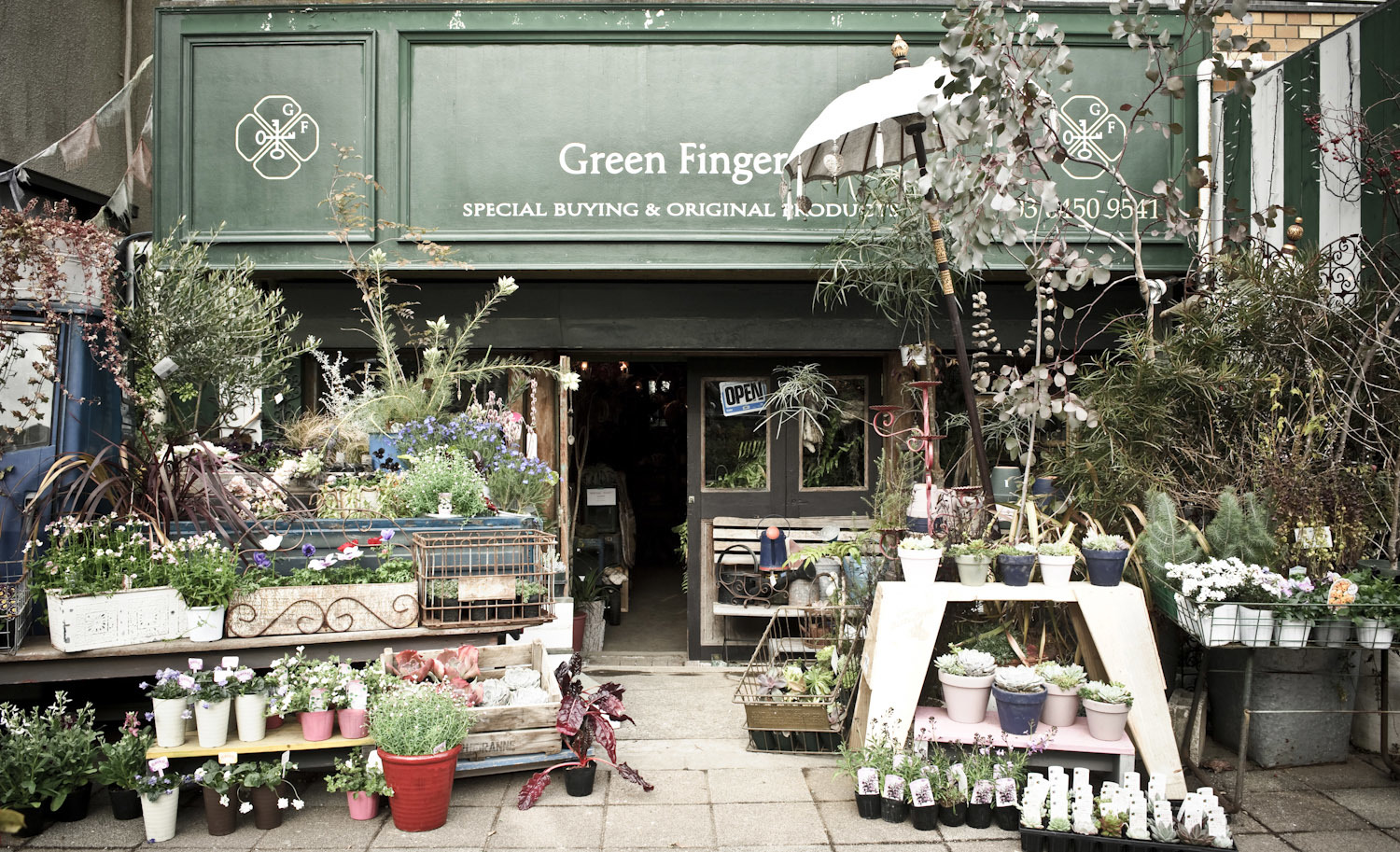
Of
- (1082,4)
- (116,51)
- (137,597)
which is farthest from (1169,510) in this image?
(116,51)

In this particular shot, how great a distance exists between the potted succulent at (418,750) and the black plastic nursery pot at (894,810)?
79.6 inches

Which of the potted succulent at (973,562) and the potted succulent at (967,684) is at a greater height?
the potted succulent at (973,562)

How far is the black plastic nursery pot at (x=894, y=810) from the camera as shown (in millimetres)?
4227

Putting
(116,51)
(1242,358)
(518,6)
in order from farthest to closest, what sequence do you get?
(116,51) < (518,6) < (1242,358)

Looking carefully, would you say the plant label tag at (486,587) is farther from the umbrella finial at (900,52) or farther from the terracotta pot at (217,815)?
the umbrella finial at (900,52)

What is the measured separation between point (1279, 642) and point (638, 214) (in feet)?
15.3

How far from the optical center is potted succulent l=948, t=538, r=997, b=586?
4.52m

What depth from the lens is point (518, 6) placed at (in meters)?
6.45

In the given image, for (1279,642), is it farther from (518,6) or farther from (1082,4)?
(518,6)

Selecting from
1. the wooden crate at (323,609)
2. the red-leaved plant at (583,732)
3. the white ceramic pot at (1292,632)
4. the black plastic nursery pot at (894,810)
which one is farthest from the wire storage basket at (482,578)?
the white ceramic pot at (1292,632)

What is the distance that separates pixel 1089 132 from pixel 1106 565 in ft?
11.7

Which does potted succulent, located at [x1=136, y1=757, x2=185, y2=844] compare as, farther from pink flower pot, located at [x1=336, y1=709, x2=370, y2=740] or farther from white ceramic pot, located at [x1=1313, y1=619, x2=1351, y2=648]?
white ceramic pot, located at [x1=1313, y1=619, x2=1351, y2=648]

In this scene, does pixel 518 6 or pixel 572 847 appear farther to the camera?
pixel 518 6

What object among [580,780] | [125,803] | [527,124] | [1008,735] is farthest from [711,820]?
[527,124]
